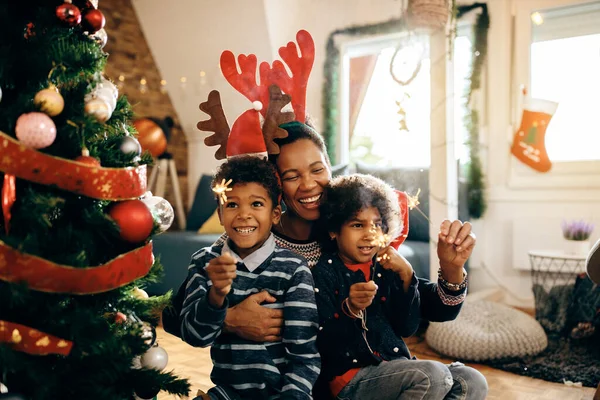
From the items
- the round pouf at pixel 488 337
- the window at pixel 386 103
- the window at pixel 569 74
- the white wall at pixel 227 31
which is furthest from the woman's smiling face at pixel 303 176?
the white wall at pixel 227 31

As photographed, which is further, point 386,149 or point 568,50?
point 386,149

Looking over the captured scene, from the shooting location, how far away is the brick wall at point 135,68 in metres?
4.18

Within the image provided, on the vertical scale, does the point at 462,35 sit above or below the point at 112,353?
above

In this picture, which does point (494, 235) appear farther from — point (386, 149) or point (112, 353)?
point (112, 353)

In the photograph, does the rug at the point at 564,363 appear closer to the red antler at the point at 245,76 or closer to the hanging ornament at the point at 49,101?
the red antler at the point at 245,76

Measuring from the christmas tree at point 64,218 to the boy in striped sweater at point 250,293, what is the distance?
174 millimetres

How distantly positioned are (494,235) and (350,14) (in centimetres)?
196

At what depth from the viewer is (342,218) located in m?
1.25

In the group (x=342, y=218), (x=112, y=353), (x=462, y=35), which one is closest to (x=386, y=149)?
(x=462, y=35)

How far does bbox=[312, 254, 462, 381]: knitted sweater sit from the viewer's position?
1.20m

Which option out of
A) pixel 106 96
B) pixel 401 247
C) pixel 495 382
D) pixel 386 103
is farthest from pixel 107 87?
pixel 386 103

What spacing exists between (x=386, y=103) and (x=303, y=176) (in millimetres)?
2948

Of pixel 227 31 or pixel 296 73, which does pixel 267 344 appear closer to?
pixel 296 73

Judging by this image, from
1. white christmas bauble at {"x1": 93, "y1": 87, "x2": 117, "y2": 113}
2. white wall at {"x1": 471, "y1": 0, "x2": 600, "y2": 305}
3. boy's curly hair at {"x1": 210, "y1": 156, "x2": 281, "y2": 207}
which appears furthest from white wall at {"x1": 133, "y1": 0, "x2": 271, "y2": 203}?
white christmas bauble at {"x1": 93, "y1": 87, "x2": 117, "y2": 113}
